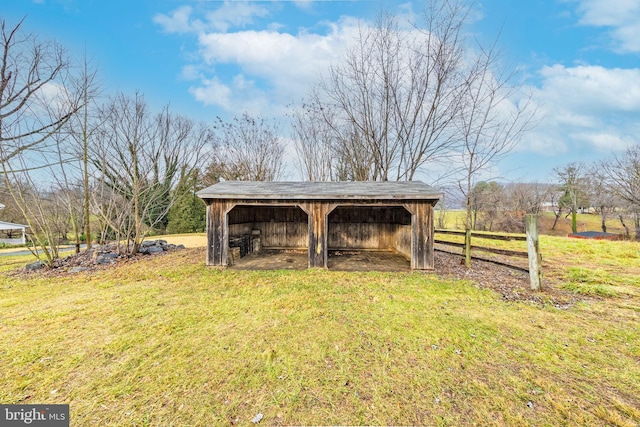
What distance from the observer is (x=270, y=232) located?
10.7m

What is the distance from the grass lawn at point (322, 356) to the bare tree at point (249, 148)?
15619 millimetres

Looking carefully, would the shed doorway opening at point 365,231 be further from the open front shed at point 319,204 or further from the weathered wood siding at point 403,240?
the open front shed at point 319,204

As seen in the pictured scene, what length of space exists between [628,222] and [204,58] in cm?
4364

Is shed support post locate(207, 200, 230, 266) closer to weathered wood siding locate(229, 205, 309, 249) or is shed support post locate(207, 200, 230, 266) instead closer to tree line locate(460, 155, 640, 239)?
weathered wood siding locate(229, 205, 309, 249)

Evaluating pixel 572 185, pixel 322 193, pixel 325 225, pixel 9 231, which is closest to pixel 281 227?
pixel 325 225

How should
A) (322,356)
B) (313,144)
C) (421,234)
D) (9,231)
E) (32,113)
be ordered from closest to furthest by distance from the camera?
(322,356), (32,113), (421,234), (313,144), (9,231)

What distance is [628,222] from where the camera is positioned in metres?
28.1

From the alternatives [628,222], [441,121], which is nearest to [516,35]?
[441,121]

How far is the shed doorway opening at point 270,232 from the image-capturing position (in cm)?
910

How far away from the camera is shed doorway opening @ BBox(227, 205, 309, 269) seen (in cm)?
910

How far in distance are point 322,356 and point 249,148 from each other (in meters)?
19.1

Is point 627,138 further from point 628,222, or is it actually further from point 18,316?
Answer: point 18,316

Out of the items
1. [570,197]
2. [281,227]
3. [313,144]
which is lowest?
[281,227]

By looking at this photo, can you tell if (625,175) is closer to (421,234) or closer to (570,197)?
(570,197)
